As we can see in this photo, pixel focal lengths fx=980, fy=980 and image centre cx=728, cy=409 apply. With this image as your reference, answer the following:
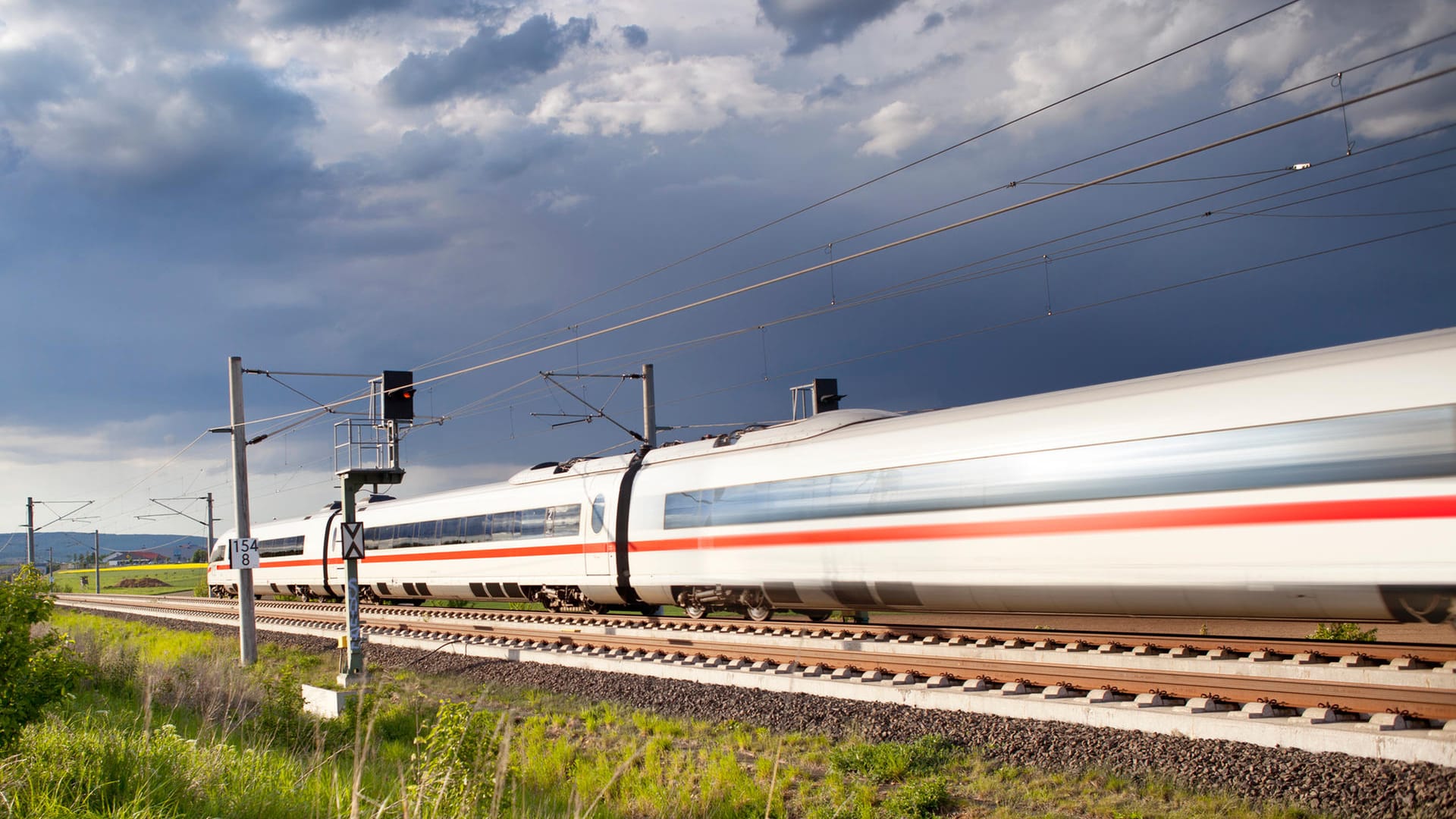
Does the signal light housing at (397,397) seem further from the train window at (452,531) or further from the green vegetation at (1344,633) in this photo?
the green vegetation at (1344,633)

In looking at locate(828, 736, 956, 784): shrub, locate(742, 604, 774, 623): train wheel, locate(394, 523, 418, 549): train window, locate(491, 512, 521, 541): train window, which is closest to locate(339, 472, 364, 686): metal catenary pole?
locate(491, 512, 521, 541): train window

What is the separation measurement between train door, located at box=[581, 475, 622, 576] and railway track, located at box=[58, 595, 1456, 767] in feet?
5.49

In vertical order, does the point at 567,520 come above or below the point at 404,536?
above

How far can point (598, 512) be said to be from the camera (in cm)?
1852

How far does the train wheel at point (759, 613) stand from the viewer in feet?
51.2

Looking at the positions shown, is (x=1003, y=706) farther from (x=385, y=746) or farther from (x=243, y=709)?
(x=243, y=709)

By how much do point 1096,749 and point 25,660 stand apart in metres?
8.21

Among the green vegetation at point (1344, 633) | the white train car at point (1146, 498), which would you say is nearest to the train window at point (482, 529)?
the white train car at point (1146, 498)

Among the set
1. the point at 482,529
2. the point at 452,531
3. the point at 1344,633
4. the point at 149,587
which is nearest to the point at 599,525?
the point at 482,529

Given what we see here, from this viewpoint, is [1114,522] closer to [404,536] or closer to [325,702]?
[325,702]

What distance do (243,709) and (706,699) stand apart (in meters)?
5.77

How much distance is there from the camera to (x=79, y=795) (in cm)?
641

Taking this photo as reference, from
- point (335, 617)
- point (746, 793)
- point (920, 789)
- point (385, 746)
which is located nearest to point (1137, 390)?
point (920, 789)

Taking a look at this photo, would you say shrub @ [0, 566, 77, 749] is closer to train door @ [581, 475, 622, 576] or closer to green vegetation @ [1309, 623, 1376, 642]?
train door @ [581, 475, 622, 576]
